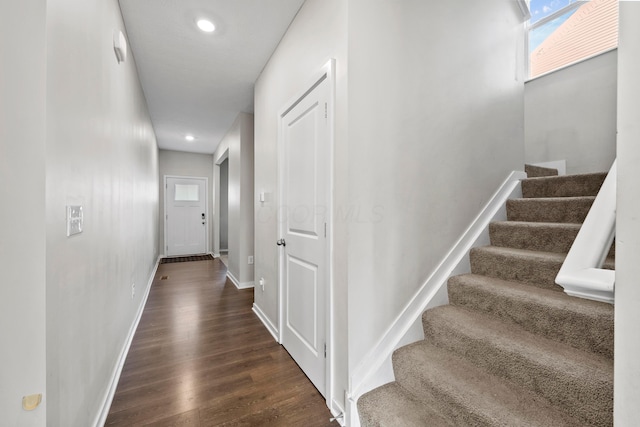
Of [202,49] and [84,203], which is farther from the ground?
[202,49]

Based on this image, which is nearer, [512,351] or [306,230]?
[512,351]

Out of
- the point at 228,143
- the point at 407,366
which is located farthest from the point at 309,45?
the point at 228,143

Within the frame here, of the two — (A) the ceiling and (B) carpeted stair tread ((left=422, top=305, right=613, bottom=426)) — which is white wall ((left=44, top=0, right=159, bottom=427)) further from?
(B) carpeted stair tread ((left=422, top=305, right=613, bottom=426))

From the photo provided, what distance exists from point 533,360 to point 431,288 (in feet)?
2.03

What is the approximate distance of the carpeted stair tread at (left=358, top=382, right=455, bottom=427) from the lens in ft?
3.80

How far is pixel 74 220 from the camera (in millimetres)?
1057

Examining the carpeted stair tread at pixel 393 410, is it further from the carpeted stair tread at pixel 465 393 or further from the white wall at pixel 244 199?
the white wall at pixel 244 199

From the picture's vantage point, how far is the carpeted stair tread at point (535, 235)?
5.08ft

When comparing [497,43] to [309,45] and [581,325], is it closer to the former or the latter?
[309,45]

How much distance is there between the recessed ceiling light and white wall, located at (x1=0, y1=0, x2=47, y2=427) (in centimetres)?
154

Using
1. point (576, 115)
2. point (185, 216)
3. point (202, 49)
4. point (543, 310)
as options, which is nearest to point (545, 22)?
point (576, 115)

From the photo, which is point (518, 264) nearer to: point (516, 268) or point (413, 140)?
point (516, 268)

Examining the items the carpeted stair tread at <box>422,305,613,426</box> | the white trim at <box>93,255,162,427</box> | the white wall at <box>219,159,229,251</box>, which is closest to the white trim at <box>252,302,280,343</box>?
the white trim at <box>93,255,162,427</box>

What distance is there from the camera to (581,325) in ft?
3.63
